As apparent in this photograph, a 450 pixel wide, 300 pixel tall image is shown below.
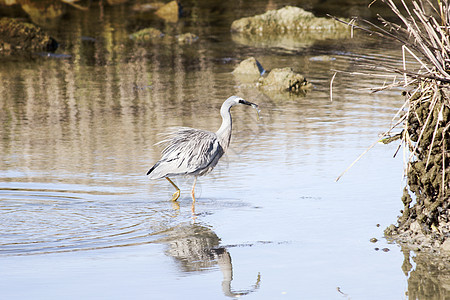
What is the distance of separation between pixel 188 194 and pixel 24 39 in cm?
1400

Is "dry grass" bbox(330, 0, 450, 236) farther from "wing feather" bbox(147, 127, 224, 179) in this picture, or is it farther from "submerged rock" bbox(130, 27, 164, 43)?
"submerged rock" bbox(130, 27, 164, 43)

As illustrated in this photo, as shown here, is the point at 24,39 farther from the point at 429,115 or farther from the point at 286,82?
the point at 429,115

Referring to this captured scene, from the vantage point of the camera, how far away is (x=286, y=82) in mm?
15500

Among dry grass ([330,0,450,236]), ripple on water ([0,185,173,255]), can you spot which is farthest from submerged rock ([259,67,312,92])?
dry grass ([330,0,450,236])

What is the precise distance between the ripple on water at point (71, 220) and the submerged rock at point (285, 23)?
1748cm

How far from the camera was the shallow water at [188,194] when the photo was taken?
6.09 meters

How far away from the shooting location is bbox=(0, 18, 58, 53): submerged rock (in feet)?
70.3

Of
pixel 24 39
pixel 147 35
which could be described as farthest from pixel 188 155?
pixel 147 35

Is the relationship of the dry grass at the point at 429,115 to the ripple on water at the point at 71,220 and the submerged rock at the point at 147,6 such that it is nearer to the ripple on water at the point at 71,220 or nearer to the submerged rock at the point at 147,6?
the ripple on water at the point at 71,220

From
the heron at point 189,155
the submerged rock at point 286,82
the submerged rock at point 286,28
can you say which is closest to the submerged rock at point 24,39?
the submerged rock at point 286,28

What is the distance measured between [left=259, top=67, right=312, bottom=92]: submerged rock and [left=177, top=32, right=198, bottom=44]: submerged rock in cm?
755

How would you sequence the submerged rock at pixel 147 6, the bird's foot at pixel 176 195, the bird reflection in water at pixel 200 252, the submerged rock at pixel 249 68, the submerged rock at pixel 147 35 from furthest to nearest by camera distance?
the submerged rock at pixel 147 6 < the submerged rock at pixel 147 35 < the submerged rock at pixel 249 68 < the bird's foot at pixel 176 195 < the bird reflection in water at pixel 200 252

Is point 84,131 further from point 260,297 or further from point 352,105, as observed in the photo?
point 260,297

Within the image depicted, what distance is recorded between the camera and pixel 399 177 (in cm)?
919
